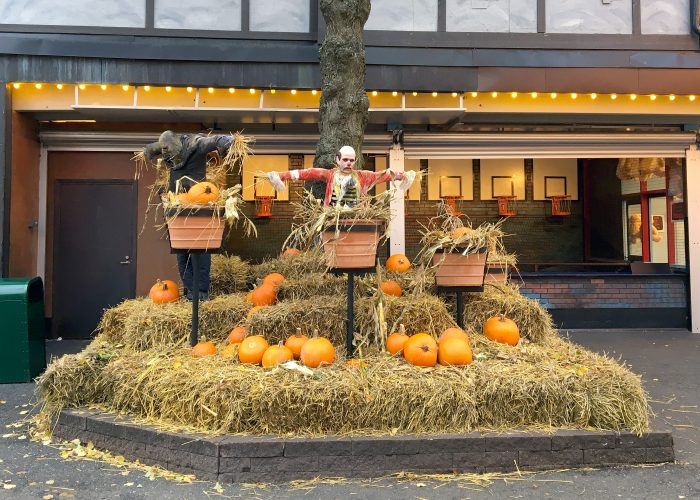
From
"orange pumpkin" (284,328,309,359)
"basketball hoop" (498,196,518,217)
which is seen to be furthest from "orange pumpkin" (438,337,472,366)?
"basketball hoop" (498,196,518,217)

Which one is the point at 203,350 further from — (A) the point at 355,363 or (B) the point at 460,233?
(B) the point at 460,233

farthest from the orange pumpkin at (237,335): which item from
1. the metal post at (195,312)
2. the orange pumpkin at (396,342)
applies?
the orange pumpkin at (396,342)

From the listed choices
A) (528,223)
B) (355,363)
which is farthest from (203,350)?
(528,223)

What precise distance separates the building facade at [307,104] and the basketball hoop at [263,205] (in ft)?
4.00

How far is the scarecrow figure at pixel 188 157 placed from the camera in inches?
214

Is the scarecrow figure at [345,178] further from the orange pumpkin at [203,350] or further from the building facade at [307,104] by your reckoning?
the building facade at [307,104]

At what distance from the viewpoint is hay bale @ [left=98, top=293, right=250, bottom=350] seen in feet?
16.2

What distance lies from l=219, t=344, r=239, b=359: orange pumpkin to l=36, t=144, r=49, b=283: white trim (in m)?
4.96

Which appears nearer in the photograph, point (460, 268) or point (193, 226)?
point (193, 226)

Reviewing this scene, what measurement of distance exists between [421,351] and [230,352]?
154 centimetres

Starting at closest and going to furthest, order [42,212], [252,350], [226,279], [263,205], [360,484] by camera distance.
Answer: [360,484] → [252,350] → [226,279] → [42,212] → [263,205]

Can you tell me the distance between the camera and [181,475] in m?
3.69

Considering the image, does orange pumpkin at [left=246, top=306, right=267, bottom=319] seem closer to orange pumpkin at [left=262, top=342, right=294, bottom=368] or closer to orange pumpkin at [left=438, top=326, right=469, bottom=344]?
orange pumpkin at [left=262, top=342, right=294, bottom=368]

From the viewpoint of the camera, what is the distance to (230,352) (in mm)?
4543
